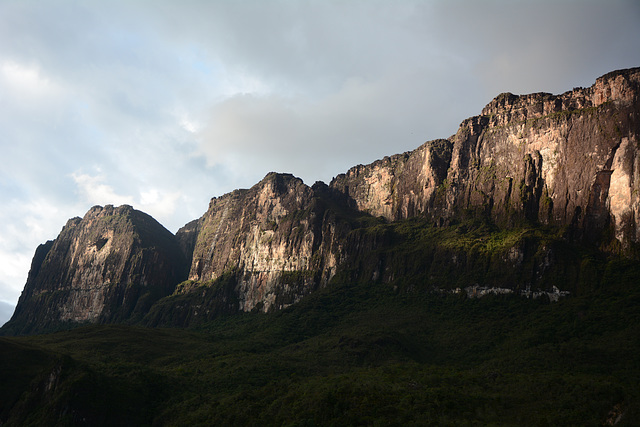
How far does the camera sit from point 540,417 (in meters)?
48.9

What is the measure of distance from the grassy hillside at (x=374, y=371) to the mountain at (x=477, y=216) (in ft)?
32.5

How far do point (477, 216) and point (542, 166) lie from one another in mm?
22683

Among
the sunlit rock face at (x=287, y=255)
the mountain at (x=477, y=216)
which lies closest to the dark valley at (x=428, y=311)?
the mountain at (x=477, y=216)

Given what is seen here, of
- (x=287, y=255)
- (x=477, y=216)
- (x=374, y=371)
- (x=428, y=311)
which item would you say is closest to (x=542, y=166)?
(x=477, y=216)

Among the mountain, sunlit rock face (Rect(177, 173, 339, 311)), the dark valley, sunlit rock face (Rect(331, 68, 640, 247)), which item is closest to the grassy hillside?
the dark valley

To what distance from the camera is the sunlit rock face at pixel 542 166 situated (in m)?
104

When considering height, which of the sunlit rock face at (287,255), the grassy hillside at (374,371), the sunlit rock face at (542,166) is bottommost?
the grassy hillside at (374,371)

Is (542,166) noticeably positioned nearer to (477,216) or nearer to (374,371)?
(477,216)

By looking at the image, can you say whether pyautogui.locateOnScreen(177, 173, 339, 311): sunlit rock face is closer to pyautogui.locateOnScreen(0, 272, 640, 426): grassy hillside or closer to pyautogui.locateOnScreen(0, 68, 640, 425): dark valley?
pyautogui.locateOnScreen(0, 68, 640, 425): dark valley

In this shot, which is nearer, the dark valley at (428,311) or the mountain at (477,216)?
the dark valley at (428,311)

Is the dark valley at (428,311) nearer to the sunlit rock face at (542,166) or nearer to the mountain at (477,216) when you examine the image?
the sunlit rock face at (542,166)

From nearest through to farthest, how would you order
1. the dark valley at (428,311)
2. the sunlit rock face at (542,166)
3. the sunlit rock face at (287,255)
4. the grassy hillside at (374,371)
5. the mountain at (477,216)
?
the grassy hillside at (374,371)
the dark valley at (428,311)
the mountain at (477,216)
the sunlit rock face at (542,166)
the sunlit rock face at (287,255)

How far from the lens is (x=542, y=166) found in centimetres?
12350

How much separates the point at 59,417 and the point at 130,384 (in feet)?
37.2
